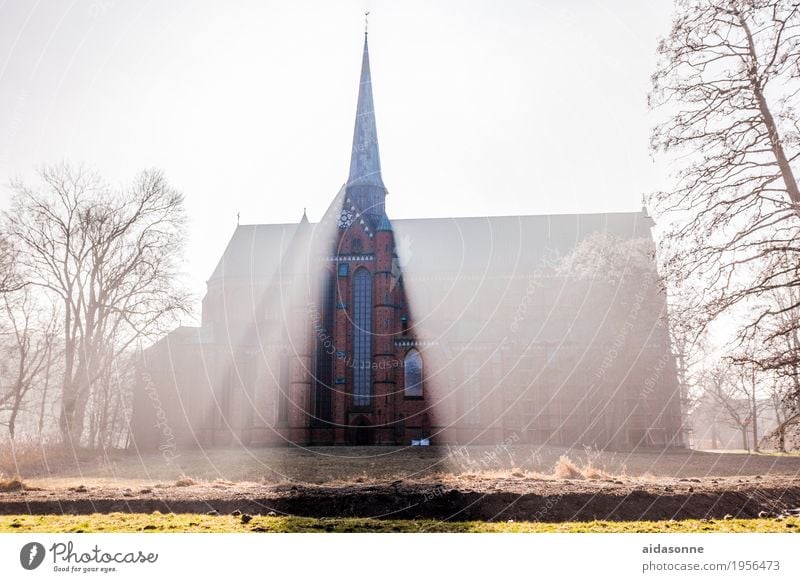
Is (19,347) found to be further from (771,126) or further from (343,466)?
(771,126)

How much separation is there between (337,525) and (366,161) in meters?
33.5

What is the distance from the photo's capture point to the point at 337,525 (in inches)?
385

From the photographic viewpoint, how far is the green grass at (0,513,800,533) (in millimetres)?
9305

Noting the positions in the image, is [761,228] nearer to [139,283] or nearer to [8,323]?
[139,283]

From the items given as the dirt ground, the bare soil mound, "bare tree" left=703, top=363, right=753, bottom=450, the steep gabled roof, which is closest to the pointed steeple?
the steep gabled roof

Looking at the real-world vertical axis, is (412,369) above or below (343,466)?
above

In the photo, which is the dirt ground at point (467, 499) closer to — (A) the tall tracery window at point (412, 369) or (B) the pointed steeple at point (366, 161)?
(A) the tall tracery window at point (412, 369)

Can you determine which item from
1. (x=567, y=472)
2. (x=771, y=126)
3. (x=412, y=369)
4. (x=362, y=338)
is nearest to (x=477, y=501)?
(x=567, y=472)

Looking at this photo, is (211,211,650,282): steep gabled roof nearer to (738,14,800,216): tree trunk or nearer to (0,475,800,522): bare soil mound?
(0,475,800,522): bare soil mound

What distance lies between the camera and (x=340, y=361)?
38.2 metres

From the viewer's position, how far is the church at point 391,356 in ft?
111

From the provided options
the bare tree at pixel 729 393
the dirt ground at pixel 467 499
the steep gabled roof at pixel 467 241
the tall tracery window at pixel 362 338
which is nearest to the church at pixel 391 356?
the tall tracery window at pixel 362 338

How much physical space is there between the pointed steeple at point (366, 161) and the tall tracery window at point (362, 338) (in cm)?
415

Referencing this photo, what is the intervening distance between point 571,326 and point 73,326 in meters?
22.4
